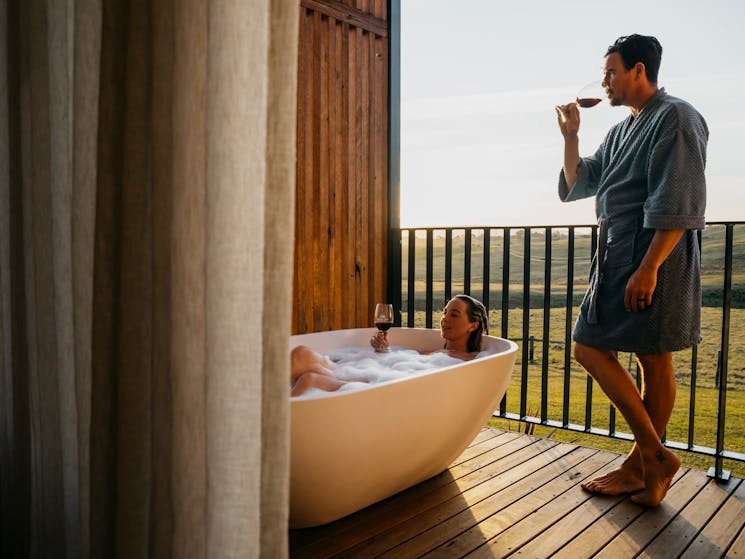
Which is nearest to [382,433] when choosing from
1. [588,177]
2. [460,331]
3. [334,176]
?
[460,331]

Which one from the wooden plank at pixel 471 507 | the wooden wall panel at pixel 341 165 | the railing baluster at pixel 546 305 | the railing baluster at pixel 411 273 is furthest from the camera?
the railing baluster at pixel 411 273

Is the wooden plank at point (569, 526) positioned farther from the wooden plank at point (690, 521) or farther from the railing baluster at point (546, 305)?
the railing baluster at point (546, 305)

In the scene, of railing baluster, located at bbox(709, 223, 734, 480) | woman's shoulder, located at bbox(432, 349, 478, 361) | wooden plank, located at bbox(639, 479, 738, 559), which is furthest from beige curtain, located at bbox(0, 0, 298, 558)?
railing baluster, located at bbox(709, 223, 734, 480)

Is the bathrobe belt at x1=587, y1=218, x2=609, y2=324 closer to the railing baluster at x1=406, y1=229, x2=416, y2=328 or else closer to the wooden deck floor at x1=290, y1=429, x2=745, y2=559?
the wooden deck floor at x1=290, y1=429, x2=745, y2=559

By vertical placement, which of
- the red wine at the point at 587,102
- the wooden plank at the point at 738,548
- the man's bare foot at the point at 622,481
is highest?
the red wine at the point at 587,102

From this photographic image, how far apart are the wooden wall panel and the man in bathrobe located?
1.69 m

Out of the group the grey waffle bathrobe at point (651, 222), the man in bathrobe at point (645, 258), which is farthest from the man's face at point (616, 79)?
the grey waffle bathrobe at point (651, 222)

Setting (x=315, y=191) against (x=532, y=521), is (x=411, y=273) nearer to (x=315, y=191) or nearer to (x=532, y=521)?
(x=315, y=191)

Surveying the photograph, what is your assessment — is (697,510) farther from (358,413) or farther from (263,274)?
(263,274)

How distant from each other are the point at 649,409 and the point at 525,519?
664 mm

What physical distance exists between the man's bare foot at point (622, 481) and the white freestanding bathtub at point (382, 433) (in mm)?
494

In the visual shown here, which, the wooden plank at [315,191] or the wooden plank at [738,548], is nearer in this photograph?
the wooden plank at [738,548]

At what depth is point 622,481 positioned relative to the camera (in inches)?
83.9

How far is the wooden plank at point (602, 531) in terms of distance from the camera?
1700 mm
